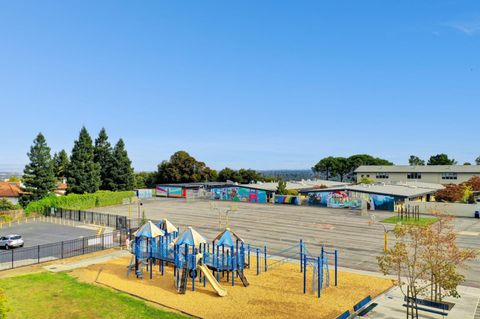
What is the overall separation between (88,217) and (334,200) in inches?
1788

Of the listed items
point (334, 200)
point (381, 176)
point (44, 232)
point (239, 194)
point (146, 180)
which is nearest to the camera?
point (44, 232)

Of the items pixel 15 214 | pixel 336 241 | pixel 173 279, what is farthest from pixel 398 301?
pixel 15 214

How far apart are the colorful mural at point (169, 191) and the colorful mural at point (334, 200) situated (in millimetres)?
37586

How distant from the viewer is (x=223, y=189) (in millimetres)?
93312

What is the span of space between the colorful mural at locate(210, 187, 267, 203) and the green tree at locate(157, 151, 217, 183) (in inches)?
1054

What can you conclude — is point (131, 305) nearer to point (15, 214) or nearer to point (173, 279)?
point (173, 279)

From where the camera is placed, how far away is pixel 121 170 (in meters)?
97.9

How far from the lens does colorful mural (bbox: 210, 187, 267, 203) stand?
3440 inches

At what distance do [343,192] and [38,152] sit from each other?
62.8 m

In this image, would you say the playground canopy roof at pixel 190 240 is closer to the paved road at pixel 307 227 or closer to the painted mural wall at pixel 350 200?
the paved road at pixel 307 227

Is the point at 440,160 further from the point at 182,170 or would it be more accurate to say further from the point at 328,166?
the point at 182,170

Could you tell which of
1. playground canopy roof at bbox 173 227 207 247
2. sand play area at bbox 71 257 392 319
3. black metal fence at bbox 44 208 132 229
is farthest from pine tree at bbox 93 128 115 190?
playground canopy roof at bbox 173 227 207 247

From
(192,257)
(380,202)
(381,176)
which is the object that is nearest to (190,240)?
(192,257)

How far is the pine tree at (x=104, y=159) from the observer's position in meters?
97.6
